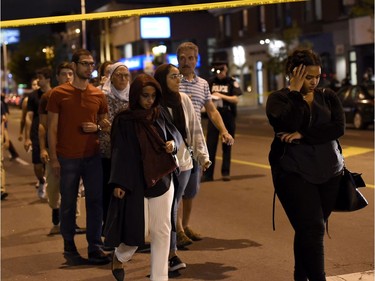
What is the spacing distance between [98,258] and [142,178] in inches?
70.1

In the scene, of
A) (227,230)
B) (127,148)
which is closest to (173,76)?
(127,148)

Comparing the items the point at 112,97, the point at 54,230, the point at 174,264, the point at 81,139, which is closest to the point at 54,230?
the point at 54,230

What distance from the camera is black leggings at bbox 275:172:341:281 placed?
507 centimetres

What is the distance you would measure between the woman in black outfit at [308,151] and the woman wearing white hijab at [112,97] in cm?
222

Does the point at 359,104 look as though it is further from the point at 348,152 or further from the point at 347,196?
the point at 347,196

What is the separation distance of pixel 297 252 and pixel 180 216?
2.26 m

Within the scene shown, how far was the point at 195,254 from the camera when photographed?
7.12 m

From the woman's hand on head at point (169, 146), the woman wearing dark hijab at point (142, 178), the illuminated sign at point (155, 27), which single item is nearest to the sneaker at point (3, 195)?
the woman wearing dark hijab at point (142, 178)

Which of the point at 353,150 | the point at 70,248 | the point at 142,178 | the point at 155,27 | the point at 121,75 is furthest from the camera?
the point at 155,27

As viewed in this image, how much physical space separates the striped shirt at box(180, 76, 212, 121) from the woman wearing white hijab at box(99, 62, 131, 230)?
808 mm

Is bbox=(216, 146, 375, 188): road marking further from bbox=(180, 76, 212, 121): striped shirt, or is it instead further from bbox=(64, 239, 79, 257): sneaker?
bbox=(64, 239, 79, 257): sneaker

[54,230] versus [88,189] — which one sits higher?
[88,189]

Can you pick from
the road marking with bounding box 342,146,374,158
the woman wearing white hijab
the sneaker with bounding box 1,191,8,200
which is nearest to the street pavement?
the woman wearing white hijab

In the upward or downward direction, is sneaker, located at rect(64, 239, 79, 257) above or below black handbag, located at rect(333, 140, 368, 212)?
below
